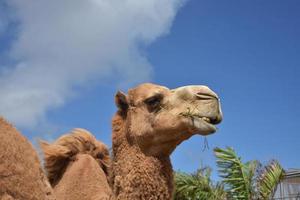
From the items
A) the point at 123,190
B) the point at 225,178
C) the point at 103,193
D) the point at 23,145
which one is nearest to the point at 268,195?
the point at 225,178

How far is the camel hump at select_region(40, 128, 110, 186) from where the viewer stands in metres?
6.67

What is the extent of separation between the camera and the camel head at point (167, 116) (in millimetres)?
4875

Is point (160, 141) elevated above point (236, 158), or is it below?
below

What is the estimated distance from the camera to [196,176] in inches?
409

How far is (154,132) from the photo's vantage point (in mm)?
5039

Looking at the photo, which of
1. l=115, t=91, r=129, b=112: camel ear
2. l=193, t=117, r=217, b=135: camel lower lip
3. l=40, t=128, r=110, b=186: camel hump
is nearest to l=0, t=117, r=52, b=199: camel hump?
l=193, t=117, r=217, b=135: camel lower lip

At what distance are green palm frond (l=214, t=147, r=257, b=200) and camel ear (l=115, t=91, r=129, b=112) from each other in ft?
14.6

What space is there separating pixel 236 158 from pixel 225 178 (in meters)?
0.44

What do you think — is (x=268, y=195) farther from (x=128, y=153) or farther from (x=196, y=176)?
(x=128, y=153)

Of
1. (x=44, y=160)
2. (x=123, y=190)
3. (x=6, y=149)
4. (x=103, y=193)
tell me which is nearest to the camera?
(x=6, y=149)

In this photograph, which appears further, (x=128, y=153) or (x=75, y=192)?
(x=75, y=192)

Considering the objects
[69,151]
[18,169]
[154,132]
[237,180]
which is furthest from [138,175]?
[237,180]

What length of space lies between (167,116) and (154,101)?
26 centimetres

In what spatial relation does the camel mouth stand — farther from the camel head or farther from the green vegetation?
the green vegetation
